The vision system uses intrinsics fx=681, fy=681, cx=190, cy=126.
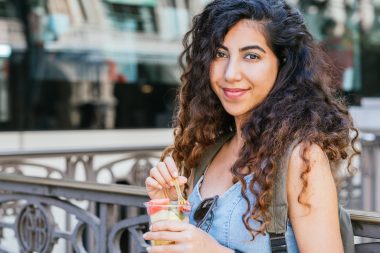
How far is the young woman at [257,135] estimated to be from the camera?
1708mm

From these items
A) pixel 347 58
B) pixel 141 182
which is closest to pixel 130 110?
pixel 141 182

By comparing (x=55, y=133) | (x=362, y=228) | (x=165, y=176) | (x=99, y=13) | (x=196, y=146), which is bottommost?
(x=362, y=228)

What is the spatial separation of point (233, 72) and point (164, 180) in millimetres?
363

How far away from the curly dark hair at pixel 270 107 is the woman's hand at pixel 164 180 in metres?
0.17

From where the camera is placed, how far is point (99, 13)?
7.15m

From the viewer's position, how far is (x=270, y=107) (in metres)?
1.91

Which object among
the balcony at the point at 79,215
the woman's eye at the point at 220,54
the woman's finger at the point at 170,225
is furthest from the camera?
the balcony at the point at 79,215

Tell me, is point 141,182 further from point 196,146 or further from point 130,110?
point 196,146

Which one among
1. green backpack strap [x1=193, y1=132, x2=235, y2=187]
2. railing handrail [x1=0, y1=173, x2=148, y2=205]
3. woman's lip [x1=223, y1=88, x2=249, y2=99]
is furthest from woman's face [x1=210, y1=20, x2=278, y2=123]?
railing handrail [x1=0, y1=173, x2=148, y2=205]

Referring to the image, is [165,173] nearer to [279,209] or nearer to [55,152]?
[279,209]

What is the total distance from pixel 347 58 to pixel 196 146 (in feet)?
25.0

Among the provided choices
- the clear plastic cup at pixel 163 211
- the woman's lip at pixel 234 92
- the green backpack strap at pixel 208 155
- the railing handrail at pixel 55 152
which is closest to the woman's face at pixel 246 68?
the woman's lip at pixel 234 92

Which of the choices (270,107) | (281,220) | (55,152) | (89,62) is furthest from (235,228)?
(89,62)

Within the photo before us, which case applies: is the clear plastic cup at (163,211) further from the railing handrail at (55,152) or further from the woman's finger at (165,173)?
the railing handrail at (55,152)
